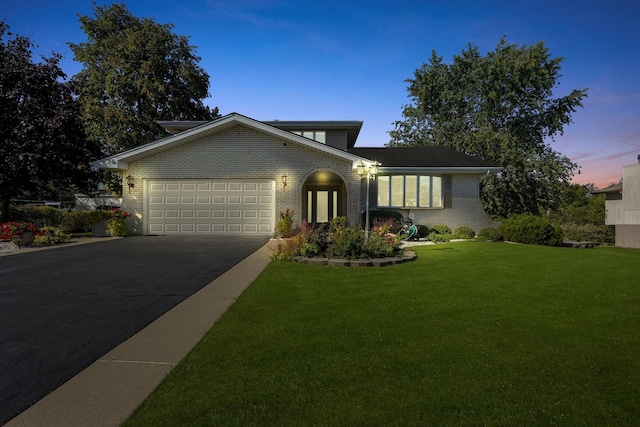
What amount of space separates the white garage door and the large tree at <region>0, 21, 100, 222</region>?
5418mm

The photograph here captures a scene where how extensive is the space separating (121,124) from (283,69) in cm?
1480

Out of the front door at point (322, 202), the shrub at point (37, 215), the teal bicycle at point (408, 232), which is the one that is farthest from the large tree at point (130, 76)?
the teal bicycle at point (408, 232)

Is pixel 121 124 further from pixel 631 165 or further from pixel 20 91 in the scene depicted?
pixel 631 165

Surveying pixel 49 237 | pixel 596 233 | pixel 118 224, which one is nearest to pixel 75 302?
pixel 49 237

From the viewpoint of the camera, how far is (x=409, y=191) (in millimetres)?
18297

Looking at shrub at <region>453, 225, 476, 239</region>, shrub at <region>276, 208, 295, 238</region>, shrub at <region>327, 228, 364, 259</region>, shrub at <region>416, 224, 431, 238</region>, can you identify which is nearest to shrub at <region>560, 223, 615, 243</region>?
shrub at <region>453, 225, 476, 239</region>

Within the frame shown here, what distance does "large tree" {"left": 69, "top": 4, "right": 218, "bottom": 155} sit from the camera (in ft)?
84.9

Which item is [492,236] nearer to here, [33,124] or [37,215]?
[33,124]

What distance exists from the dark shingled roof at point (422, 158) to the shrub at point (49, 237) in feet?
50.3

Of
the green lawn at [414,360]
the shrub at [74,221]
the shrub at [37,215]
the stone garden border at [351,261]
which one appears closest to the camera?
the green lawn at [414,360]

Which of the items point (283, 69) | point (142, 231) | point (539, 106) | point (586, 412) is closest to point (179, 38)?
point (283, 69)

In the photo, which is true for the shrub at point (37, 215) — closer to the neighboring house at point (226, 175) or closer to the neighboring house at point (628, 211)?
the neighboring house at point (226, 175)

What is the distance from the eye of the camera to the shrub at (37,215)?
18453 millimetres

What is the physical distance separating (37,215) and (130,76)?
519 inches
